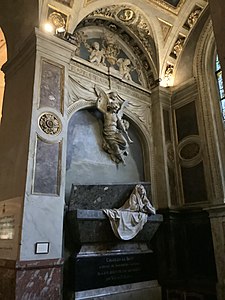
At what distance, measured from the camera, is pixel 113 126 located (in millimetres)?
6402

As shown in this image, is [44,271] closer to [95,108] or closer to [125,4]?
[95,108]

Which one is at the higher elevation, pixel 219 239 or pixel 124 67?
pixel 124 67

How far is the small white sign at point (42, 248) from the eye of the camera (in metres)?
4.19

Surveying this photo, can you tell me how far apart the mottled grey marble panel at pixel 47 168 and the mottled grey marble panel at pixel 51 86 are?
76 centimetres

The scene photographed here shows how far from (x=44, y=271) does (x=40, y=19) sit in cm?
448

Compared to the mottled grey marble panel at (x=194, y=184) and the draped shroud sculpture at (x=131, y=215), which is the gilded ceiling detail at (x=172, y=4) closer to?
the mottled grey marble panel at (x=194, y=184)

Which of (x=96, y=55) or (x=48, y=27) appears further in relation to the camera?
(x=96, y=55)

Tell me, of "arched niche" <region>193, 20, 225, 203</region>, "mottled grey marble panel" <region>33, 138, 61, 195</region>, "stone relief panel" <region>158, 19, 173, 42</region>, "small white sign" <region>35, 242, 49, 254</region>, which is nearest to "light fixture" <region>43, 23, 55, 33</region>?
"mottled grey marble panel" <region>33, 138, 61, 195</region>

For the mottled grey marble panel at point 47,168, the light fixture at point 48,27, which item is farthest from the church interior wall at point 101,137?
the light fixture at point 48,27

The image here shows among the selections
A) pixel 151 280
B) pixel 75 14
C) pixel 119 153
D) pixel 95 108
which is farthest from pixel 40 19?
pixel 151 280

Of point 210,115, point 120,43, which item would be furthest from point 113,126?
point 120,43

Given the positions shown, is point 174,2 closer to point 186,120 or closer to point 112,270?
point 186,120

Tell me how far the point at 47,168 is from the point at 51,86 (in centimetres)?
156

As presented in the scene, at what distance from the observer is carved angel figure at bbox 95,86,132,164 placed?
20.9 feet
